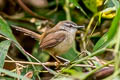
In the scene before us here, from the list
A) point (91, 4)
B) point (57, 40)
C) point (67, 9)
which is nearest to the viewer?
point (57, 40)

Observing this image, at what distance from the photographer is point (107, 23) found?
4871 millimetres

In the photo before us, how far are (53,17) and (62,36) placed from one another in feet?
4.28

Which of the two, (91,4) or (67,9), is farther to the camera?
(67,9)

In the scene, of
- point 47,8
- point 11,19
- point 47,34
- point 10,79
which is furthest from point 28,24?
point 10,79

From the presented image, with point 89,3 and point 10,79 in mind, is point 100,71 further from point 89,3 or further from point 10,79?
point 89,3

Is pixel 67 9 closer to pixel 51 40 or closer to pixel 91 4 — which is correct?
pixel 91 4

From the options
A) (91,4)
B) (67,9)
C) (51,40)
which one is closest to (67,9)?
(67,9)

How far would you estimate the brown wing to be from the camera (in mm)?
3803

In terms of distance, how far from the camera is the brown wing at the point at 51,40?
3.80 metres

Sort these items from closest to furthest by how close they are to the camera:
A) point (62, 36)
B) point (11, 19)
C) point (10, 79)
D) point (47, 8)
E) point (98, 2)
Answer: point (10, 79)
point (62, 36)
point (98, 2)
point (11, 19)
point (47, 8)

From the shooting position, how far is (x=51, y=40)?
3.86 meters

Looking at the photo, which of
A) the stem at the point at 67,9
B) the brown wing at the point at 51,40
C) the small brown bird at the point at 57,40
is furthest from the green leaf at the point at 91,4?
the stem at the point at 67,9

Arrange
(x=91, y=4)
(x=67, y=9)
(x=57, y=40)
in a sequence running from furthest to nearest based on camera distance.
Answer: (x=67, y=9), (x=91, y=4), (x=57, y=40)

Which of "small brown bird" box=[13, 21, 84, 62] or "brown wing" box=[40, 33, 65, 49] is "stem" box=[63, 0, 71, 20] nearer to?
"small brown bird" box=[13, 21, 84, 62]
